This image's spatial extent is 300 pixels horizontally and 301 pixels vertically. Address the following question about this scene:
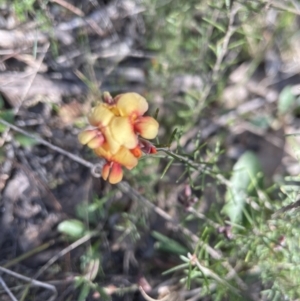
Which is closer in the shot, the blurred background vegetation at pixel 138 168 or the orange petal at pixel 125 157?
the orange petal at pixel 125 157

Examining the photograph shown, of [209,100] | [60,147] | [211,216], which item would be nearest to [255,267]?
[211,216]

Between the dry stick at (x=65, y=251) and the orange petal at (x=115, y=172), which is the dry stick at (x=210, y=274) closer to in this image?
the orange petal at (x=115, y=172)

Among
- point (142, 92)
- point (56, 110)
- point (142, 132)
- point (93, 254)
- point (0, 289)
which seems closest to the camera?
point (142, 132)

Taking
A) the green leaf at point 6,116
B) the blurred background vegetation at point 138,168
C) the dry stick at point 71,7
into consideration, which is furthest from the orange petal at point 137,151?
the dry stick at point 71,7

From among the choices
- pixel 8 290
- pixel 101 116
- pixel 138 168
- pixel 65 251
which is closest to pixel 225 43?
pixel 138 168

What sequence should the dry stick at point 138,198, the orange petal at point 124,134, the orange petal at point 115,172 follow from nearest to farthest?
the orange petal at point 124,134 < the orange petal at point 115,172 < the dry stick at point 138,198

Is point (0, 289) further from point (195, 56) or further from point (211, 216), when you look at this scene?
point (195, 56)

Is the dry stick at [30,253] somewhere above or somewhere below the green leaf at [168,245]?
above
